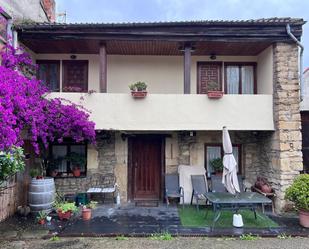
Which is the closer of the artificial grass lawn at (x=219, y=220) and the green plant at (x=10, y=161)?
the green plant at (x=10, y=161)

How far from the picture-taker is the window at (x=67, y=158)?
9914mm

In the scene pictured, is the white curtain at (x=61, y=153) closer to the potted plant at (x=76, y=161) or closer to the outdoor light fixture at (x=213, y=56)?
the potted plant at (x=76, y=161)

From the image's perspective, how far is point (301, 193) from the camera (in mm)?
7312

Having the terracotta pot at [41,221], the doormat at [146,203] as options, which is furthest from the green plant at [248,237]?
the terracotta pot at [41,221]

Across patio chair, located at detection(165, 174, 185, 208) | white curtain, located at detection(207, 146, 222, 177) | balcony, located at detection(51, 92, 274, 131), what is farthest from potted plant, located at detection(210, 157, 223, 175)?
balcony, located at detection(51, 92, 274, 131)

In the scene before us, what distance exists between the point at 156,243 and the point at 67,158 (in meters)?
4.93

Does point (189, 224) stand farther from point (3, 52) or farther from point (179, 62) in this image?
point (3, 52)

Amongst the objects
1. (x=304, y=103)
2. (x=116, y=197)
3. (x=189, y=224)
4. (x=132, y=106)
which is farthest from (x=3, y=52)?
(x=304, y=103)

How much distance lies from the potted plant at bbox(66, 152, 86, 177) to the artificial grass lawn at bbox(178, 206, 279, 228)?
370 centimetres

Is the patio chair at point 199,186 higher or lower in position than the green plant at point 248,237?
higher

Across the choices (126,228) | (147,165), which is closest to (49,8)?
(147,165)

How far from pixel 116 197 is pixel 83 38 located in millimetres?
5265

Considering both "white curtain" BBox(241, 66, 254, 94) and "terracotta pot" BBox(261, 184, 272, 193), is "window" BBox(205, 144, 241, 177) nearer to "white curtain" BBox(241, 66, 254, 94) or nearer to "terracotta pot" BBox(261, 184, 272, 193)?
"terracotta pot" BBox(261, 184, 272, 193)

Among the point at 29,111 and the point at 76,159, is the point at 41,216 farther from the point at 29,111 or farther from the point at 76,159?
the point at 29,111
